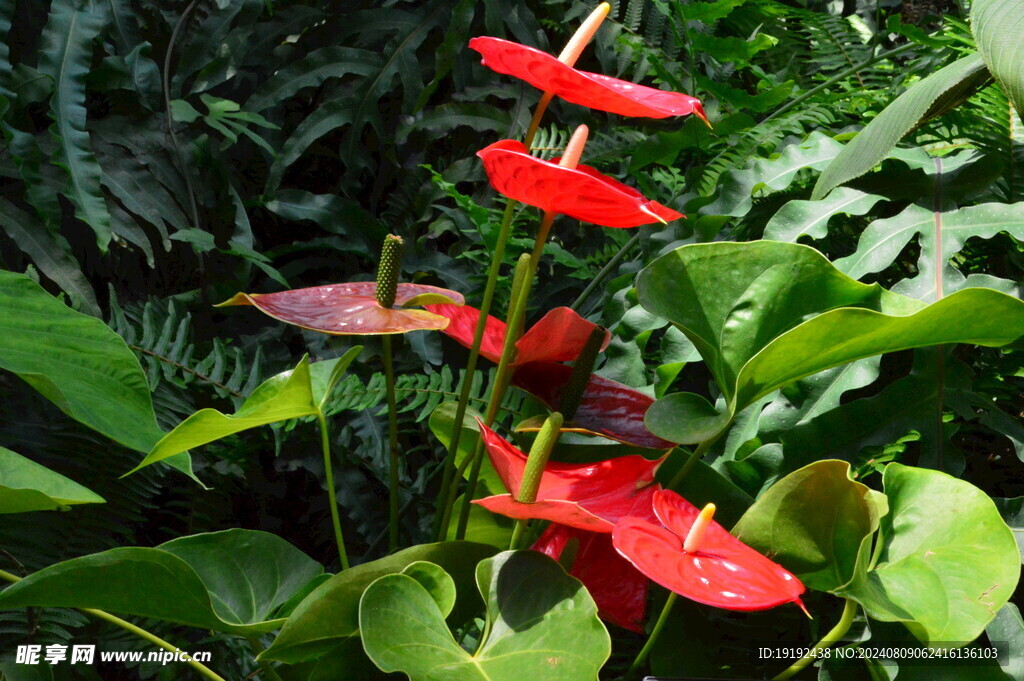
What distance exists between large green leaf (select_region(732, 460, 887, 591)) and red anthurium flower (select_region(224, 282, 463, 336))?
0.24 m

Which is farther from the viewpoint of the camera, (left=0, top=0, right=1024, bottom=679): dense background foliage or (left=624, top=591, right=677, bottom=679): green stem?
(left=0, top=0, right=1024, bottom=679): dense background foliage

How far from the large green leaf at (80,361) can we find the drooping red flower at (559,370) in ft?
0.75

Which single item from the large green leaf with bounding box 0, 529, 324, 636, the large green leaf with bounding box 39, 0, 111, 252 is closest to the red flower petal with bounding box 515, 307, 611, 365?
the large green leaf with bounding box 0, 529, 324, 636

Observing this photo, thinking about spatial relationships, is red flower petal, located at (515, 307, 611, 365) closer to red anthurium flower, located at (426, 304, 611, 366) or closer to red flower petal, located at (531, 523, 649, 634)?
red anthurium flower, located at (426, 304, 611, 366)

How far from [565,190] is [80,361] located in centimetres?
36

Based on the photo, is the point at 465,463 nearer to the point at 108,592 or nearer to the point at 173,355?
the point at 108,592

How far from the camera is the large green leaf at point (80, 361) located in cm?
53

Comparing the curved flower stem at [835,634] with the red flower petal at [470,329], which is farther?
the red flower petal at [470,329]

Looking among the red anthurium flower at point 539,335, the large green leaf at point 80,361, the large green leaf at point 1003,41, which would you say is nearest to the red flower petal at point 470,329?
the red anthurium flower at point 539,335

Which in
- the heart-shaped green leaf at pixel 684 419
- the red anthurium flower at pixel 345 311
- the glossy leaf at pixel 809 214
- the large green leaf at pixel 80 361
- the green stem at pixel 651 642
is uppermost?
the glossy leaf at pixel 809 214

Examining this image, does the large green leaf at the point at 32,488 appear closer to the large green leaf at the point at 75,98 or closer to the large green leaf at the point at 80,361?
the large green leaf at the point at 80,361

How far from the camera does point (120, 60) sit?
1086mm

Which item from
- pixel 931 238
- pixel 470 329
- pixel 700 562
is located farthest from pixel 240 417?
pixel 931 238

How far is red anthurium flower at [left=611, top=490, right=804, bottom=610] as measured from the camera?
428 millimetres
